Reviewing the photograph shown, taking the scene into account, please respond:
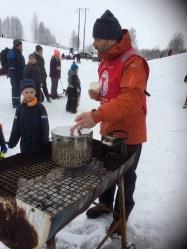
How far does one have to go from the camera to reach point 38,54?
8125 mm

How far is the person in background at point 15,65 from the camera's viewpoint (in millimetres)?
7105

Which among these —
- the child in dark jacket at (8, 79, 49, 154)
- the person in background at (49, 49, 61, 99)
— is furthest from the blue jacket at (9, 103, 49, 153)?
the person in background at (49, 49, 61, 99)

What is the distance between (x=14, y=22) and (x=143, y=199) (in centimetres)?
8878

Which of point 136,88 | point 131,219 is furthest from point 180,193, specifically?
point 136,88

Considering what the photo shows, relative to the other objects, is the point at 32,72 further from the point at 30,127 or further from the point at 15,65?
the point at 30,127

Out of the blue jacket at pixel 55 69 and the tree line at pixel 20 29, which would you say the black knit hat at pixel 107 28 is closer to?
the blue jacket at pixel 55 69

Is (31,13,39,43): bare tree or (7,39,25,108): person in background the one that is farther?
(31,13,39,43): bare tree

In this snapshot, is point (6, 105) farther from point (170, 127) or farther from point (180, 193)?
point (180, 193)

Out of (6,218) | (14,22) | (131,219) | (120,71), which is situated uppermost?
(14,22)

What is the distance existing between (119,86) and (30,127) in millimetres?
1352

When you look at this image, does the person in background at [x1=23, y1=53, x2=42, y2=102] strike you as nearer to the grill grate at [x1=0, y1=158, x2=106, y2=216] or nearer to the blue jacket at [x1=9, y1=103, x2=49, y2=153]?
the blue jacket at [x1=9, y1=103, x2=49, y2=153]

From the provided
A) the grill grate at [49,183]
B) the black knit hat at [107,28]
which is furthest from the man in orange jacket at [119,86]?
the grill grate at [49,183]

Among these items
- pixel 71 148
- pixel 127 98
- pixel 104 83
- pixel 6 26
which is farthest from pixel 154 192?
pixel 6 26

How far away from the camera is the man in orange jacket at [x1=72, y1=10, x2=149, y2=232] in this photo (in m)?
1.90
